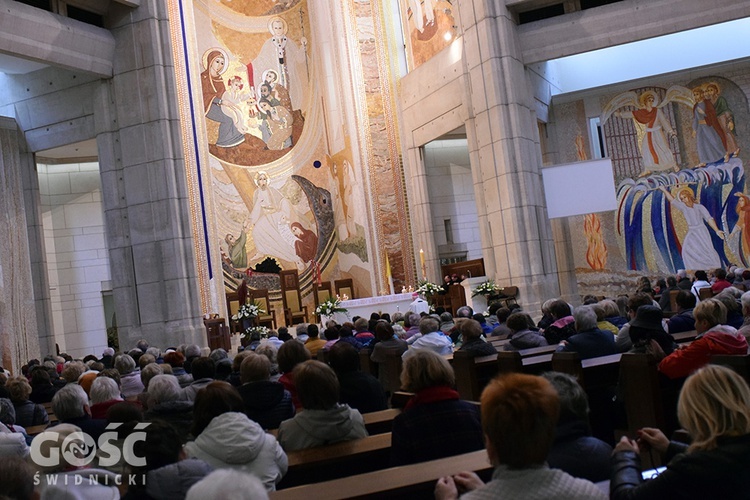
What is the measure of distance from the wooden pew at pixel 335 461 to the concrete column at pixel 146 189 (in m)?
11.2

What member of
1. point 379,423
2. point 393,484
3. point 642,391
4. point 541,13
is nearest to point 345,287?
point 541,13

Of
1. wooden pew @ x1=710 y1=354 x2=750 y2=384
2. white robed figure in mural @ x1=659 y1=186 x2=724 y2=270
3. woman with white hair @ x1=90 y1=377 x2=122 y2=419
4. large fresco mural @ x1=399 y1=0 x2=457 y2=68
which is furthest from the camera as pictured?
large fresco mural @ x1=399 y1=0 x2=457 y2=68

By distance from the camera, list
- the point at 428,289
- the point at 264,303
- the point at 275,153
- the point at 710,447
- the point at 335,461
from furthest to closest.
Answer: the point at 275,153 → the point at 264,303 → the point at 428,289 → the point at 335,461 → the point at 710,447

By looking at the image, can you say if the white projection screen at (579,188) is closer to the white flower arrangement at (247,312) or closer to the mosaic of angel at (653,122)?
the mosaic of angel at (653,122)

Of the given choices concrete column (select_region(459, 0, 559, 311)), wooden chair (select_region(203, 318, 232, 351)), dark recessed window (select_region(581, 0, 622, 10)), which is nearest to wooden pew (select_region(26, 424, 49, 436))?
wooden chair (select_region(203, 318, 232, 351))

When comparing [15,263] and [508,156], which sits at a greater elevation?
[508,156]

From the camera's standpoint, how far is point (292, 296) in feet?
70.2

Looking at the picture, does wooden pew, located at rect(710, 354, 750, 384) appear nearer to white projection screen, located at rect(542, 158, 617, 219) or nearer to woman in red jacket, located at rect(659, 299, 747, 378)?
woman in red jacket, located at rect(659, 299, 747, 378)

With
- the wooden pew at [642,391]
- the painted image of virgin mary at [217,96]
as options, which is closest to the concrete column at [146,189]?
the painted image of virgin mary at [217,96]

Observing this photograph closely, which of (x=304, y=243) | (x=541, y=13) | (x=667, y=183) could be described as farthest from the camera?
(x=304, y=243)

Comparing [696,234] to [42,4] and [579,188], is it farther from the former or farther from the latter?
[42,4]

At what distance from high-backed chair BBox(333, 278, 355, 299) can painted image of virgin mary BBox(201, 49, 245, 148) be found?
4823 millimetres

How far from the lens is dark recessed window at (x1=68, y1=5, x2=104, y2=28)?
1495 cm

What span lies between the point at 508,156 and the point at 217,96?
9252mm
